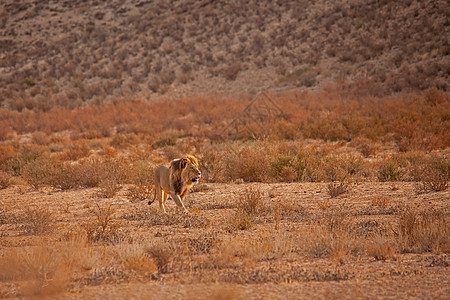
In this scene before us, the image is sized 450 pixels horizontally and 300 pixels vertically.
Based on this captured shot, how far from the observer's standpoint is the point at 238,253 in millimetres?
5836

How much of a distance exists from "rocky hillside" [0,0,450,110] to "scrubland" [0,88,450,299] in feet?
33.9

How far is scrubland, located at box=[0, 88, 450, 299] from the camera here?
4926mm

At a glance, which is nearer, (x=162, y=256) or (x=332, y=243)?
(x=162, y=256)

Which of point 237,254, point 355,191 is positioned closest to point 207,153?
point 355,191

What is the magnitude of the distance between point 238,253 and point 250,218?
1.98 m

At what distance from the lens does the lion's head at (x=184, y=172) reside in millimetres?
7916

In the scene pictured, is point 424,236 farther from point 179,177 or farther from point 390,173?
point 390,173

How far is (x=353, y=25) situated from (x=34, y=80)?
97.9ft

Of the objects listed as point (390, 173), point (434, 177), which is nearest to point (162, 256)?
point (434, 177)

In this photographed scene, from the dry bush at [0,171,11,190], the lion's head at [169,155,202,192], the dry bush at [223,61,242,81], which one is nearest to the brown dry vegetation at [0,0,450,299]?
the dry bush at [223,61,242,81]

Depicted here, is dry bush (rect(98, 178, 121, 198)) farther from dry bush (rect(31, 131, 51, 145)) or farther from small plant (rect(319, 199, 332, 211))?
dry bush (rect(31, 131, 51, 145))

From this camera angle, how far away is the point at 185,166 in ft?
26.2

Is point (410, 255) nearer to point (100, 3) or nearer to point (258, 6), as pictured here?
point (258, 6)

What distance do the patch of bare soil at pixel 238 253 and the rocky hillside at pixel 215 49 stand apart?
20941mm
